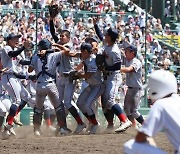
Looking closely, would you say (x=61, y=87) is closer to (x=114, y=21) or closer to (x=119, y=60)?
(x=119, y=60)

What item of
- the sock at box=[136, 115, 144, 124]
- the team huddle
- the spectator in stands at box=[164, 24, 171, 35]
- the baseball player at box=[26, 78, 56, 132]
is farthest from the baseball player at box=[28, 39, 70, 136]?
the spectator in stands at box=[164, 24, 171, 35]

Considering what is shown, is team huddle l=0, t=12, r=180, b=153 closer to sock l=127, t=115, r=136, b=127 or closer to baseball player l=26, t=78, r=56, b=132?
sock l=127, t=115, r=136, b=127

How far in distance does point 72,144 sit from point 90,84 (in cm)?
199

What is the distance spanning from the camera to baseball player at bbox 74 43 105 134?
12539 millimetres

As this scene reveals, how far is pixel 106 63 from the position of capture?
1255 cm

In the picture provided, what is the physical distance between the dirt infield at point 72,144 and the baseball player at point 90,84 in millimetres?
420

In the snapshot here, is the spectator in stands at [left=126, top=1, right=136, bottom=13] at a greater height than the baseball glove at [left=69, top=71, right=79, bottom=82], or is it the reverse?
the spectator in stands at [left=126, top=1, right=136, bottom=13]

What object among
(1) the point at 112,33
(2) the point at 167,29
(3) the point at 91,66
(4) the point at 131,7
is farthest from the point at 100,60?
(4) the point at 131,7

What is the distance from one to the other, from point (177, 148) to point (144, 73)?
1184 centimetres

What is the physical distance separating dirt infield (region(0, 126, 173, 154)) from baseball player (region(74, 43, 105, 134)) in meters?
0.42

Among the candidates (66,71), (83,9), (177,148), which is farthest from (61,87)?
(83,9)

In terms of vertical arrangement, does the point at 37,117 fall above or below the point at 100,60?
below

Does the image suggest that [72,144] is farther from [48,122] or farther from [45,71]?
[48,122]

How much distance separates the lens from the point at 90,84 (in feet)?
42.1
